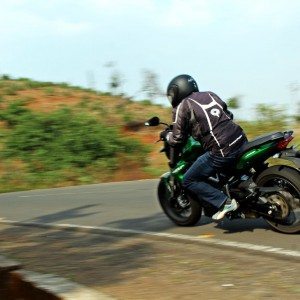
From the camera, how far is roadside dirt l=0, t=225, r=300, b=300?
Result: 4746 millimetres

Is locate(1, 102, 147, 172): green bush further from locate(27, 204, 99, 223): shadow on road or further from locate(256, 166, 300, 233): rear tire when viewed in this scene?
locate(256, 166, 300, 233): rear tire

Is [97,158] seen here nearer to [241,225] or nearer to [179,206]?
[179,206]

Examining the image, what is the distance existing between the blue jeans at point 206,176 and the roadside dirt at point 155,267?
0.63 metres

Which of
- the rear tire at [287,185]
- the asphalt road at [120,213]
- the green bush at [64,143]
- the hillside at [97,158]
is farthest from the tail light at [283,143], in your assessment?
the green bush at [64,143]

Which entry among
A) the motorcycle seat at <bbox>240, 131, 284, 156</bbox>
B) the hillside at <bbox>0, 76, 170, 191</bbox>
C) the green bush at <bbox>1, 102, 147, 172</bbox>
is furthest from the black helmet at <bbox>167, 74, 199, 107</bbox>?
the green bush at <bbox>1, 102, 147, 172</bbox>

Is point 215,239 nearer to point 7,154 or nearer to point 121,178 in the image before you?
point 121,178

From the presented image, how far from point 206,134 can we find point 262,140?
656 mm

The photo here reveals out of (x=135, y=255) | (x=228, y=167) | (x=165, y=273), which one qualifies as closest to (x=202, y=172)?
(x=228, y=167)

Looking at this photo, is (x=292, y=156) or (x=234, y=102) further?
(x=234, y=102)

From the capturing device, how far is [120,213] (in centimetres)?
945

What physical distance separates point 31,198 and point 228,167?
270 inches

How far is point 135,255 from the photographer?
20.6ft

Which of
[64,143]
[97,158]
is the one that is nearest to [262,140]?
[97,158]

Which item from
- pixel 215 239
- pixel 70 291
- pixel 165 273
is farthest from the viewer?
pixel 215 239
